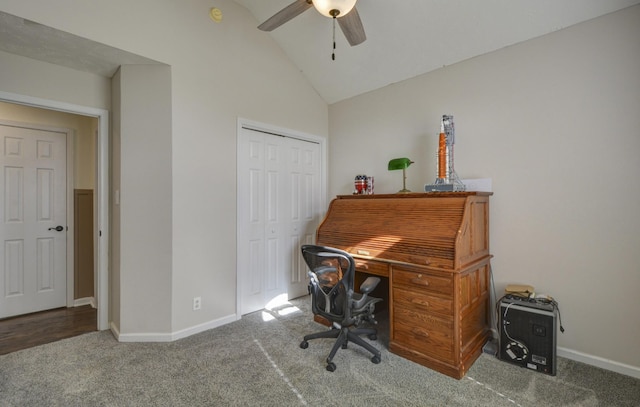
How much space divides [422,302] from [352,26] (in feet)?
6.77

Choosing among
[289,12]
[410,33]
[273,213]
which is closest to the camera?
[289,12]

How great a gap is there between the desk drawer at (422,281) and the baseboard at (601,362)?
1.13 m

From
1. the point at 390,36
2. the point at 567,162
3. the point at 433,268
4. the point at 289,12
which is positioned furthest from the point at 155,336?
the point at 567,162

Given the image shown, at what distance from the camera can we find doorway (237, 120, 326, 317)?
10.3ft

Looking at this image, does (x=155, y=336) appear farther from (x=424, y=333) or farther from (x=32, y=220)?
(x=424, y=333)

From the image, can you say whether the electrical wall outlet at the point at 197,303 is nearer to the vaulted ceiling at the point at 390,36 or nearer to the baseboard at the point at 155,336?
the baseboard at the point at 155,336

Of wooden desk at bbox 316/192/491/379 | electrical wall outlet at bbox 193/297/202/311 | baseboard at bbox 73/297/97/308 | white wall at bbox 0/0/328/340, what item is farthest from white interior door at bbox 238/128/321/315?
baseboard at bbox 73/297/97/308

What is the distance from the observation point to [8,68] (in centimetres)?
234

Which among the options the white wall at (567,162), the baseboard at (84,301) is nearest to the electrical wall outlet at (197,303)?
the baseboard at (84,301)

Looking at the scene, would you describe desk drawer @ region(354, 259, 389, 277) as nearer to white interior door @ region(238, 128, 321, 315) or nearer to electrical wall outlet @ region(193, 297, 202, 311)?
white interior door @ region(238, 128, 321, 315)

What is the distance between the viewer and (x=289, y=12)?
2.07 meters

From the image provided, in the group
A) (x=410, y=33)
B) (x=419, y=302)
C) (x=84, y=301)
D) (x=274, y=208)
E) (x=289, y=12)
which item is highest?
(x=410, y=33)

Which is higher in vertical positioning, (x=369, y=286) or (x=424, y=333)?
(x=369, y=286)

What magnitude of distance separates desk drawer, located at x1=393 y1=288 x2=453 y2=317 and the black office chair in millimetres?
194
